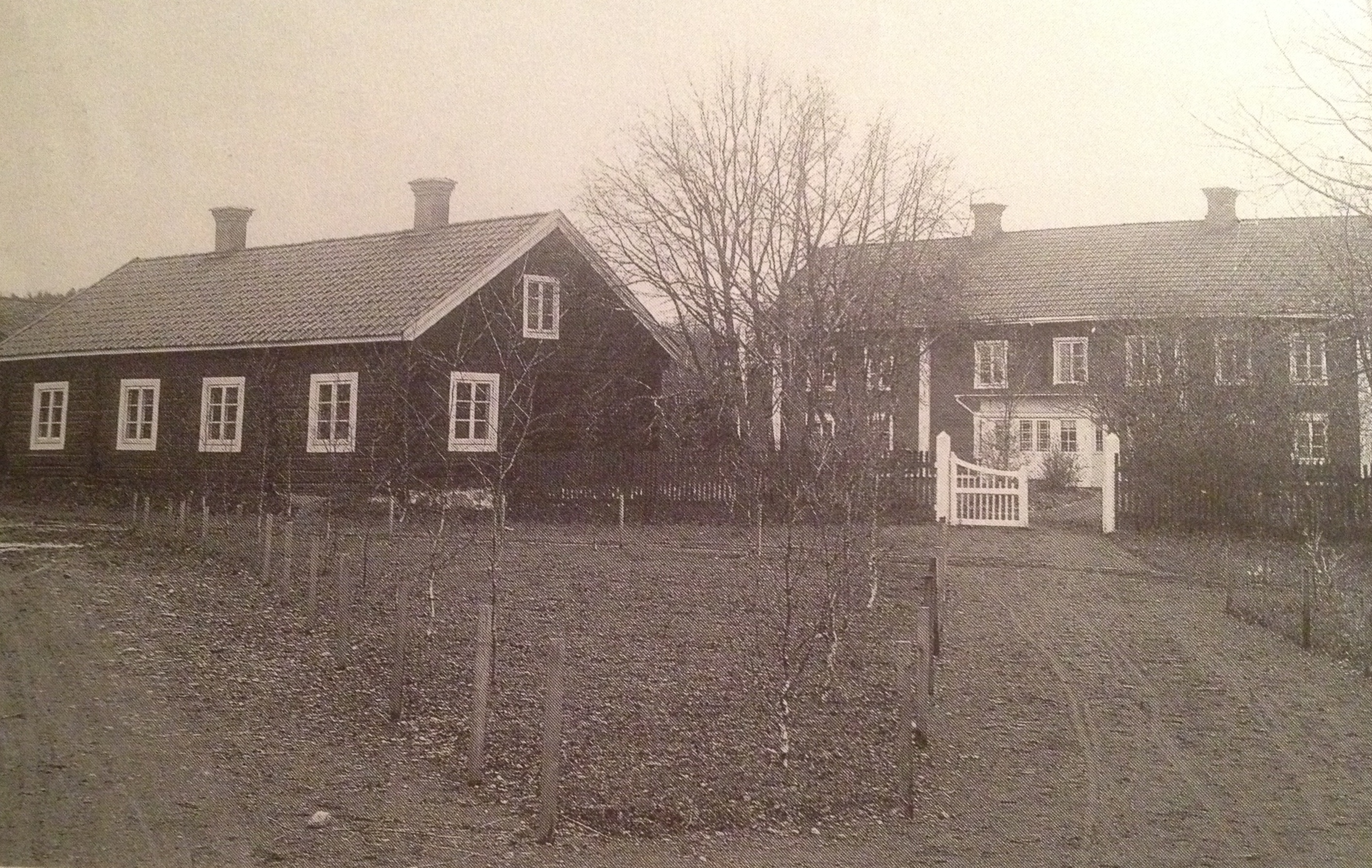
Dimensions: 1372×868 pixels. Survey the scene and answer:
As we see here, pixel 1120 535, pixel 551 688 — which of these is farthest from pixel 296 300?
pixel 1120 535

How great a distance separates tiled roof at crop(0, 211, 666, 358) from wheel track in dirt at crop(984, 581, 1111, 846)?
6.34 m

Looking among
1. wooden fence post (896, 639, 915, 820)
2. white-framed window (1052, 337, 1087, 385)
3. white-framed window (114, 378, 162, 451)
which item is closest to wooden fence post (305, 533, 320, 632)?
wooden fence post (896, 639, 915, 820)

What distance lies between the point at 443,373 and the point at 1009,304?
11248 millimetres

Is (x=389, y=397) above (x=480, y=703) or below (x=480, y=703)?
above

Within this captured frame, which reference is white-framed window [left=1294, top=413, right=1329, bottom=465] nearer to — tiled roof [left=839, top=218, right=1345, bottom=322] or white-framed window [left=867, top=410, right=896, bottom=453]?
tiled roof [left=839, top=218, right=1345, bottom=322]

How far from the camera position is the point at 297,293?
11492mm

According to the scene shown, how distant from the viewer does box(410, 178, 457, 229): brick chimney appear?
22.2 ft

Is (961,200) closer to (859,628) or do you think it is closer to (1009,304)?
(859,628)

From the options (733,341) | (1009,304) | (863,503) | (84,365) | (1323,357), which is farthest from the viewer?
(1009,304)

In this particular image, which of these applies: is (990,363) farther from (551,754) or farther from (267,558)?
(551,754)

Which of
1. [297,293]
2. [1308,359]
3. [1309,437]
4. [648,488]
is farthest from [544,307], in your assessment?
[1309,437]

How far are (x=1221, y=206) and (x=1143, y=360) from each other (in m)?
5.89

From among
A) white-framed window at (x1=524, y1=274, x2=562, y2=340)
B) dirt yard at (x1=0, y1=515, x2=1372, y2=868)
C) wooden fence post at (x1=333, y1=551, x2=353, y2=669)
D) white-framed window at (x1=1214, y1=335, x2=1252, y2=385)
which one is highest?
white-framed window at (x1=524, y1=274, x2=562, y2=340)

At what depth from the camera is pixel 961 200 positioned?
34.8 ft
